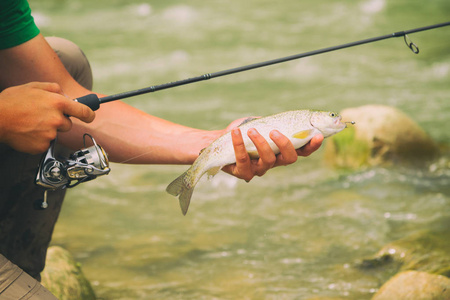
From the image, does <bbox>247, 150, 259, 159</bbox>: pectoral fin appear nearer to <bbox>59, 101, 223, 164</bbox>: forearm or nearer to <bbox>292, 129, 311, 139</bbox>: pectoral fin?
<bbox>292, 129, 311, 139</bbox>: pectoral fin

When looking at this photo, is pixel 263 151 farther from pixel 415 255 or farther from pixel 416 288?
pixel 415 255

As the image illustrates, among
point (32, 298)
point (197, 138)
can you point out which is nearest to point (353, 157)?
point (197, 138)

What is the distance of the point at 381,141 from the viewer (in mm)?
4871

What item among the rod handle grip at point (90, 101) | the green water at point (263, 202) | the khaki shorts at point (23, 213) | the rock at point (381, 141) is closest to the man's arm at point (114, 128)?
the khaki shorts at point (23, 213)

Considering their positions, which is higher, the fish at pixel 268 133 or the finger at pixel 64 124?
the finger at pixel 64 124

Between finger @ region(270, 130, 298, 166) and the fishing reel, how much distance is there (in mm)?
548

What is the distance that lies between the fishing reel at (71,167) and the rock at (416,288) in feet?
5.04

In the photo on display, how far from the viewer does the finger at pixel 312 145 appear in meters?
1.77

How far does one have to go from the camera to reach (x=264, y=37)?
11.1 meters

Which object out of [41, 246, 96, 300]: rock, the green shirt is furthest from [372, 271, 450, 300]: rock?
the green shirt

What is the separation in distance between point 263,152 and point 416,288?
131 cm

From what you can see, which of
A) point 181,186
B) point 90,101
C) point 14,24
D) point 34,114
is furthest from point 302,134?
Answer: point 14,24

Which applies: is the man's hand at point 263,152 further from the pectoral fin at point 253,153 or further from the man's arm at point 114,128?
the man's arm at point 114,128

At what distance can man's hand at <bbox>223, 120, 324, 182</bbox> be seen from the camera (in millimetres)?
1731
